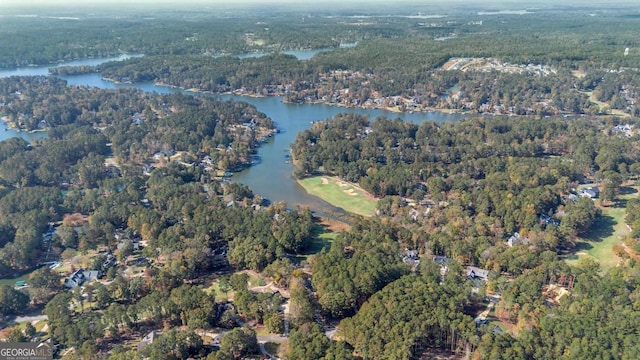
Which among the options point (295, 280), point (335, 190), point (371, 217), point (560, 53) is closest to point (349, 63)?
point (560, 53)

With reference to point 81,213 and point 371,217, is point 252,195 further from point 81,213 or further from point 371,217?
point 81,213

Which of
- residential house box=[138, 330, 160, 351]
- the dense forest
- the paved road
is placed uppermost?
the dense forest

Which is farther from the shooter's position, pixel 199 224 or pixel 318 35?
pixel 318 35

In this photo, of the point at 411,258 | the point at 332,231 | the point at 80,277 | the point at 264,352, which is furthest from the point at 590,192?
the point at 80,277

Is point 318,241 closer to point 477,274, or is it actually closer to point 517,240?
point 477,274

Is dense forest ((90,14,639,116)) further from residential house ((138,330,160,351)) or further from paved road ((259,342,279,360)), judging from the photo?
residential house ((138,330,160,351))

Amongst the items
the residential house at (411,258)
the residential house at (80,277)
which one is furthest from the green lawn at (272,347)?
the residential house at (80,277)

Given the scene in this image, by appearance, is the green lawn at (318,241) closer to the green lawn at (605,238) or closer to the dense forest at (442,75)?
the green lawn at (605,238)

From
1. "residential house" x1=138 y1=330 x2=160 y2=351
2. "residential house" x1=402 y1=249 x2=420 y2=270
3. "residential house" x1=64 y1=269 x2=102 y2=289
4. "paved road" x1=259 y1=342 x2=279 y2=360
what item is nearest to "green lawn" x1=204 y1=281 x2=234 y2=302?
"residential house" x1=138 y1=330 x2=160 y2=351

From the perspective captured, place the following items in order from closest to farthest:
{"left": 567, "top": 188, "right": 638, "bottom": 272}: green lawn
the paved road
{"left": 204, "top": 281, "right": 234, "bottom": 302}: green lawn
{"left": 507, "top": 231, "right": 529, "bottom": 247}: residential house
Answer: the paved road, {"left": 204, "top": 281, "right": 234, "bottom": 302}: green lawn, {"left": 567, "top": 188, "right": 638, "bottom": 272}: green lawn, {"left": 507, "top": 231, "right": 529, "bottom": 247}: residential house
